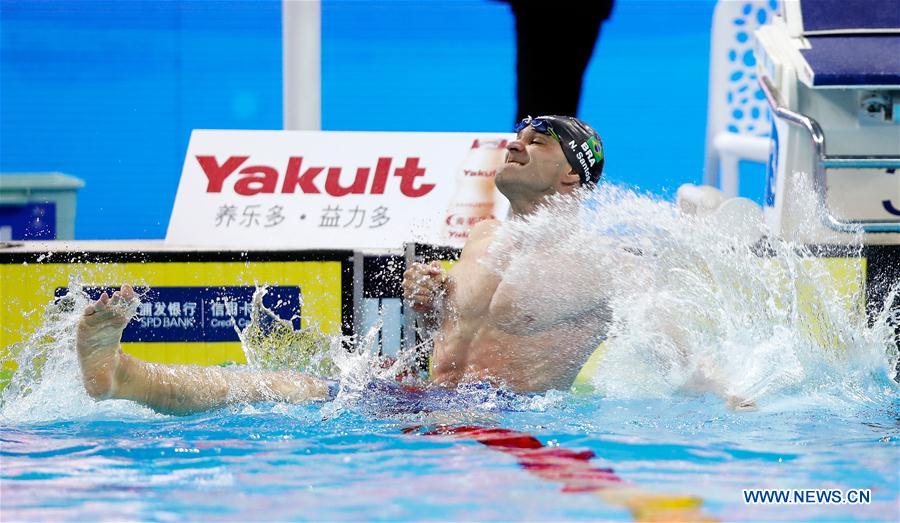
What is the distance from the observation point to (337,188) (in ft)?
16.2

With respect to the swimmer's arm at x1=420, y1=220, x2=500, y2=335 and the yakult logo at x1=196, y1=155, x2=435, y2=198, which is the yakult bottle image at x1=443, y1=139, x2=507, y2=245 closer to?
the yakult logo at x1=196, y1=155, x2=435, y2=198

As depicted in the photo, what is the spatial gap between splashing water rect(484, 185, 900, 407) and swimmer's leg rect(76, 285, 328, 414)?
76 cm

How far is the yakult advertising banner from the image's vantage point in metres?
4.84

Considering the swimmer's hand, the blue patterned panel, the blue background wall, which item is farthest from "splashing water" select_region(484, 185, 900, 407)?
the blue background wall

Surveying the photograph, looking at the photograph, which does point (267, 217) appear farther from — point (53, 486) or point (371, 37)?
point (371, 37)

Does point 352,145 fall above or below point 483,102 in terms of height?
below

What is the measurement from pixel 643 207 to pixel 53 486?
7.20ft

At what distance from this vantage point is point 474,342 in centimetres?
351

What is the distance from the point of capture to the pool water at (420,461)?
246 centimetres

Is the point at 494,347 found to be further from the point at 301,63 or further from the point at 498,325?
the point at 301,63

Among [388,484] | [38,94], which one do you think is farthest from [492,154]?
[38,94]

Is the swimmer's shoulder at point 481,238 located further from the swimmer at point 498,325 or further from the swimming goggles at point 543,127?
the swimming goggles at point 543,127

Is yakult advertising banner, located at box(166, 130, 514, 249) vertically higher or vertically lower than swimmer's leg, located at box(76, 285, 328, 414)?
higher

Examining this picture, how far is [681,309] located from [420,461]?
120cm
